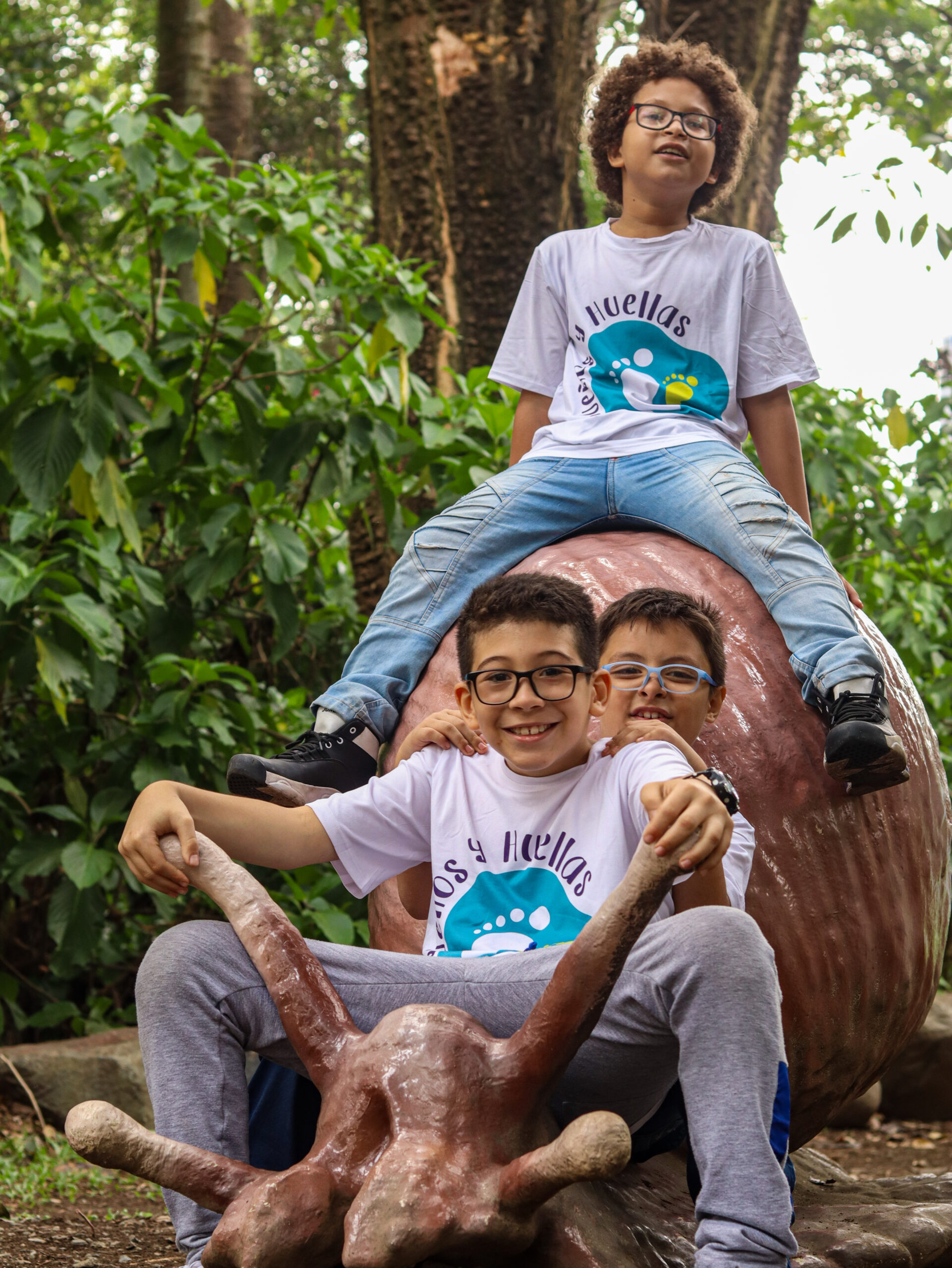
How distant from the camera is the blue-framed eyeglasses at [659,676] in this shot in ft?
7.61

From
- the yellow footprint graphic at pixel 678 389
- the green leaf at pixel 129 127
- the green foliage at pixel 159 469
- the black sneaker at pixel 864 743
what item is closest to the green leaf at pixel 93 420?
the green foliage at pixel 159 469

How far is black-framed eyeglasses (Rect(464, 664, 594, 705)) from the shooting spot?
84.7 inches

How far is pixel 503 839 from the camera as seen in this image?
2.18 meters

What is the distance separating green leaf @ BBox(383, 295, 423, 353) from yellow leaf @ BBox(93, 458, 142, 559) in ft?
2.79

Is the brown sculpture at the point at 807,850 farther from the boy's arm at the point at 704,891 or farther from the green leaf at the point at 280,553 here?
the green leaf at the point at 280,553

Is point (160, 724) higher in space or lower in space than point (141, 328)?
lower

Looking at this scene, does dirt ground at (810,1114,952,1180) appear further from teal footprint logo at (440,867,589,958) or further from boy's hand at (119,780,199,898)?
boy's hand at (119,780,199,898)

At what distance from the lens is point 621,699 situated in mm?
2346

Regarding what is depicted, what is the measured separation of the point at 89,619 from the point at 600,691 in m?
1.65

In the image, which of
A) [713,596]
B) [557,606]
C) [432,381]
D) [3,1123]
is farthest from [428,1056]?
[432,381]

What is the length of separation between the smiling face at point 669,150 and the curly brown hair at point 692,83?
35mm

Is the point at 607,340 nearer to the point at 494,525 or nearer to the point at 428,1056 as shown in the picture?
the point at 494,525

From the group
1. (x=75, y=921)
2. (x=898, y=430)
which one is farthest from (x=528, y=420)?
(x=898, y=430)

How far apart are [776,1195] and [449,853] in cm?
73
